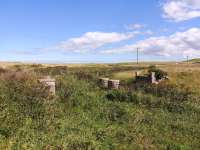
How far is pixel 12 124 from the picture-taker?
13.9 m

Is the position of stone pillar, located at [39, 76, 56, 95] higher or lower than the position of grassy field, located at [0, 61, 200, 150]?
higher

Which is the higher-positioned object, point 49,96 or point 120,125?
point 49,96

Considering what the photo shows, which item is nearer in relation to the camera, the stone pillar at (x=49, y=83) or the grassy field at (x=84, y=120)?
the grassy field at (x=84, y=120)

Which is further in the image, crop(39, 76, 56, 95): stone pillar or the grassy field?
crop(39, 76, 56, 95): stone pillar

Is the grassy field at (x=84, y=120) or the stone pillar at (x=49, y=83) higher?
the stone pillar at (x=49, y=83)

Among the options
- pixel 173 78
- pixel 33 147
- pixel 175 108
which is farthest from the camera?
pixel 173 78

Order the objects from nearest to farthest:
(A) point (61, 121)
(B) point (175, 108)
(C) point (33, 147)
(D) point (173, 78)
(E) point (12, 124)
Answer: (C) point (33, 147) < (E) point (12, 124) < (A) point (61, 121) < (B) point (175, 108) < (D) point (173, 78)

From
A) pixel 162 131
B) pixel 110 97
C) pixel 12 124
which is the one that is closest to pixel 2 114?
pixel 12 124

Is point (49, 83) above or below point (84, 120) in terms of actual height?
above

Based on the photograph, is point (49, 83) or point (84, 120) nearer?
point (84, 120)

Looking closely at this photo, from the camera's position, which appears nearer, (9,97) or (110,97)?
(9,97)

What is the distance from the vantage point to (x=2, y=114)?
14.3m

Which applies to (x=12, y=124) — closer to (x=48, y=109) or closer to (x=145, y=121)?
(x=48, y=109)

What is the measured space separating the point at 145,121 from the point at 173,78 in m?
23.4
